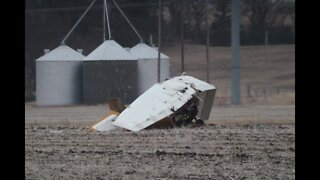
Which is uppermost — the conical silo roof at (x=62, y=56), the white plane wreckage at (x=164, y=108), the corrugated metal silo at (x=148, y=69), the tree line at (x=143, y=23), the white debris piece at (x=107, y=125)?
the tree line at (x=143, y=23)

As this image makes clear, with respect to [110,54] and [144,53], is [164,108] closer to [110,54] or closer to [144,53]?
[110,54]

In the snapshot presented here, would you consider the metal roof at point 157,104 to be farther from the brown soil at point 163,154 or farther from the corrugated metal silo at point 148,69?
the corrugated metal silo at point 148,69

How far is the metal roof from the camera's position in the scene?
19312 mm

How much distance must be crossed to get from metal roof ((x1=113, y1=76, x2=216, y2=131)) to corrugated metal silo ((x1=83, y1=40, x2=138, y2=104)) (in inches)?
875

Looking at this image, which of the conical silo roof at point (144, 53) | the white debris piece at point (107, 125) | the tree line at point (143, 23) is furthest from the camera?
the tree line at point (143, 23)

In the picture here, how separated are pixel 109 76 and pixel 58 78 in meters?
3.53

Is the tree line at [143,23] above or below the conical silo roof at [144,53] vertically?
above

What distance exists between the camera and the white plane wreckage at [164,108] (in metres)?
19.4

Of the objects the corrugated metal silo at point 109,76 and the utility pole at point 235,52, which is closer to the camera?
the utility pole at point 235,52

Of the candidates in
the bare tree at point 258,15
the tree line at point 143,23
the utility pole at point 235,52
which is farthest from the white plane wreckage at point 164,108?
the bare tree at point 258,15

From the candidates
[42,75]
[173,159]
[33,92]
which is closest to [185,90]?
[173,159]

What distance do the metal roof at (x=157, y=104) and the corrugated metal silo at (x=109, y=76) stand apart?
2222 centimetres

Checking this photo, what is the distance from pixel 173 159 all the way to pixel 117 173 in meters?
2.23
